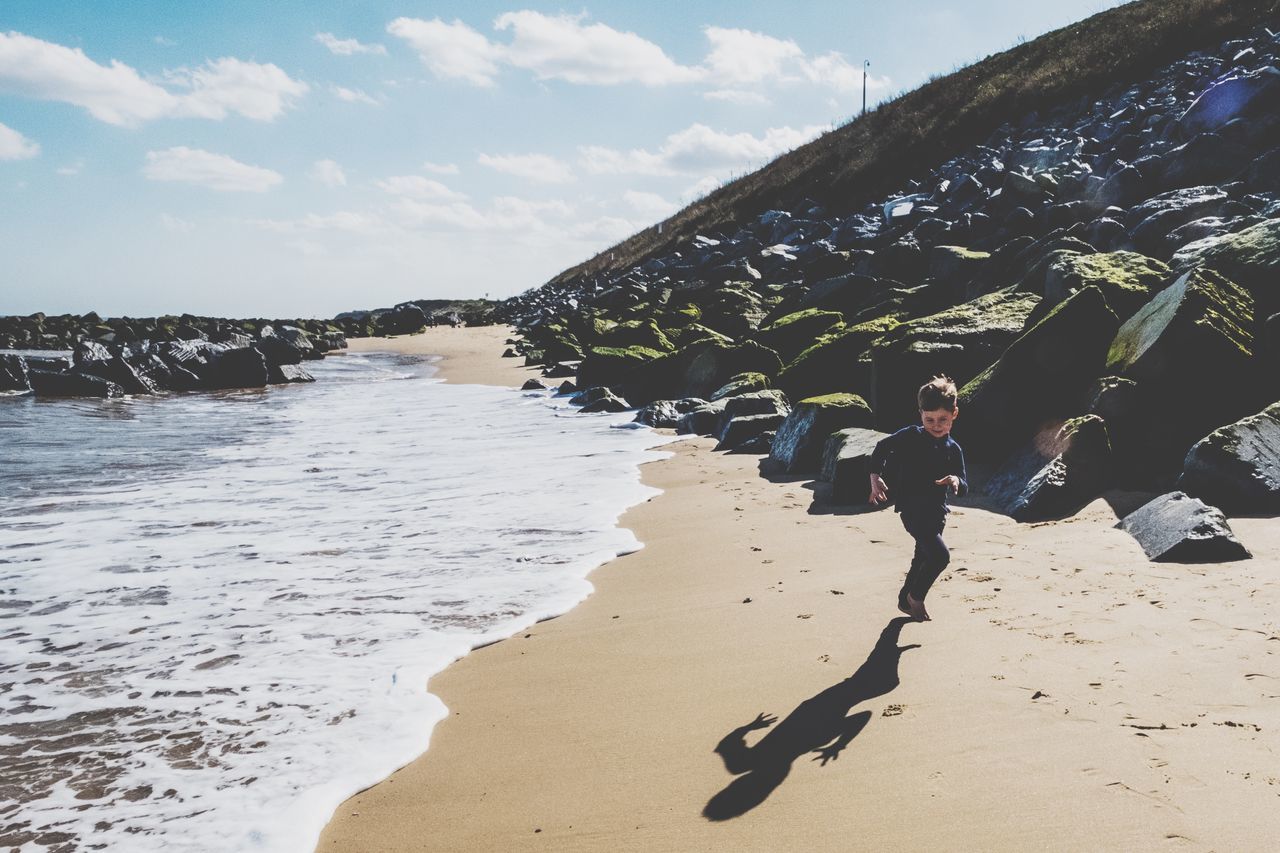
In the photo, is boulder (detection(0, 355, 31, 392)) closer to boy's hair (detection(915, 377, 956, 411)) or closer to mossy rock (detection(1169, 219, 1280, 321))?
boy's hair (detection(915, 377, 956, 411))

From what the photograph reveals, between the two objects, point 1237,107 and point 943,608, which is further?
point 1237,107

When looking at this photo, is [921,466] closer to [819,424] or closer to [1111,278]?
[819,424]

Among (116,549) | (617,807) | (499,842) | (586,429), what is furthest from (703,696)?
(586,429)

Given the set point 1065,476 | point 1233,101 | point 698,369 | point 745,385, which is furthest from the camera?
point 1233,101

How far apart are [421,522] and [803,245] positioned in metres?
19.4

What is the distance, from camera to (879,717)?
3.20 m

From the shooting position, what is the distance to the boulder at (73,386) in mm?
19078

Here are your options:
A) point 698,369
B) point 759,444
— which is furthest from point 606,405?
point 759,444

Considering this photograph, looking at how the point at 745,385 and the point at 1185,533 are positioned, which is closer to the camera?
the point at 1185,533

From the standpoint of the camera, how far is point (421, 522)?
7.14 metres

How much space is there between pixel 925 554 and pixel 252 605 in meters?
4.02

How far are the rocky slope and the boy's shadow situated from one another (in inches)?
111

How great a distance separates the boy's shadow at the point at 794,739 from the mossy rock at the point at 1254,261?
5.04 metres

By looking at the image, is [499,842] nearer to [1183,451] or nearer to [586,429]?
[1183,451]
